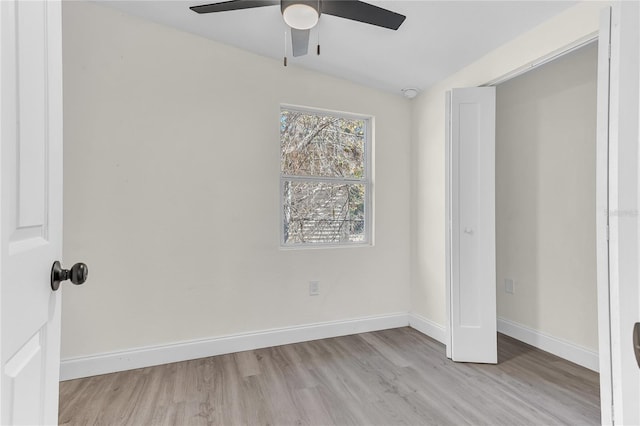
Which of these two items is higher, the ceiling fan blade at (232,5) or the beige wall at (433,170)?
the ceiling fan blade at (232,5)

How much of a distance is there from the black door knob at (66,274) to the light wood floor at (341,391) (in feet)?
4.47

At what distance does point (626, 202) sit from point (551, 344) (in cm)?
269

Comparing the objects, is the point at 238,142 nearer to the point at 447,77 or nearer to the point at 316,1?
the point at 316,1

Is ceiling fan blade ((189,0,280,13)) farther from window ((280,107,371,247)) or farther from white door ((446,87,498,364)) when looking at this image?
white door ((446,87,498,364))

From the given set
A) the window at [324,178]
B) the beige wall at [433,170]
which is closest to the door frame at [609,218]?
the beige wall at [433,170]

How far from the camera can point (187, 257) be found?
100 inches

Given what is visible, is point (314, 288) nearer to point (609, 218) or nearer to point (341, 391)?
point (341, 391)

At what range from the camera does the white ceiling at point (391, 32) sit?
198cm

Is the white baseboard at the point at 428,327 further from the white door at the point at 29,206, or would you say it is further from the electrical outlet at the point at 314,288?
the white door at the point at 29,206

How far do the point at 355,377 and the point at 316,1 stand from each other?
2.29 m

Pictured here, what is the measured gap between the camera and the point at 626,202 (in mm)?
607

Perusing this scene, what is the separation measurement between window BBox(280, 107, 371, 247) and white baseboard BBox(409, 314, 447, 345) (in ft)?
2.98

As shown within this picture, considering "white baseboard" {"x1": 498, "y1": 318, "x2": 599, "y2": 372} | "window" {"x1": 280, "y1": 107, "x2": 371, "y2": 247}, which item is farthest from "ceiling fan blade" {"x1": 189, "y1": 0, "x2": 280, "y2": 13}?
"white baseboard" {"x1": 498, "y1": 318, "x2": 599, "y2": 372}

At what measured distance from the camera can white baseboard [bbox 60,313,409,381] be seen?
2256 mm
